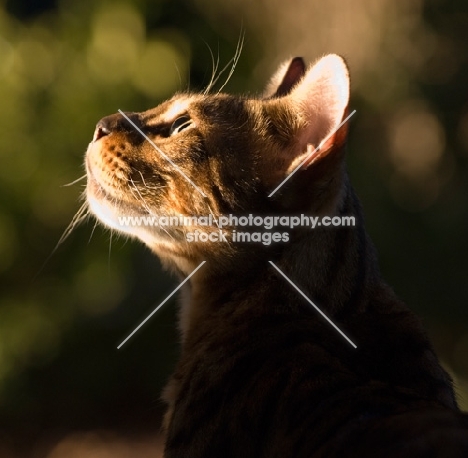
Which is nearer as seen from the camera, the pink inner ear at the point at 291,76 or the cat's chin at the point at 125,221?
the cat's chin at the point at 125,221

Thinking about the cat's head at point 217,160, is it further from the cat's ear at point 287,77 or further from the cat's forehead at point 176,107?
the cat's ear at point 287,77

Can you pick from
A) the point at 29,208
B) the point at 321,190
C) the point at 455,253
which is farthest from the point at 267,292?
the point at 455,253

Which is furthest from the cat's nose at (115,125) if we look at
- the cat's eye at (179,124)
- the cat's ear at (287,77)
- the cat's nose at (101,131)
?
the cat's ear at (287,77)

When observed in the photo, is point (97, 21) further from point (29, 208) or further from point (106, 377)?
point (106, 377)

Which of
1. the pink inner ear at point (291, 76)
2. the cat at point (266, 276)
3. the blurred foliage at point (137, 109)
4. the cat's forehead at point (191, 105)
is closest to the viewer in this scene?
the cat at point (266, 276)

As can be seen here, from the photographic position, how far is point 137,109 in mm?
4582

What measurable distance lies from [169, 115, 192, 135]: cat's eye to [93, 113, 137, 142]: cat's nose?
0.39 feet

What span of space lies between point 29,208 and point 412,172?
2424 mm

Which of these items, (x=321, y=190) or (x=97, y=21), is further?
(x=97, y=21)

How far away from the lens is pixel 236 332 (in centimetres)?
216

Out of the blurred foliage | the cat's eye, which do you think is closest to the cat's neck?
the cat's eye

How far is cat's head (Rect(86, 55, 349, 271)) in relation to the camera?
213 cm

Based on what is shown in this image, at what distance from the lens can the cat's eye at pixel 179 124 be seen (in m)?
2.36

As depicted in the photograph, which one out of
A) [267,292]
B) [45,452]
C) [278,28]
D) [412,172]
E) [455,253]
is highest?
[267,292]
